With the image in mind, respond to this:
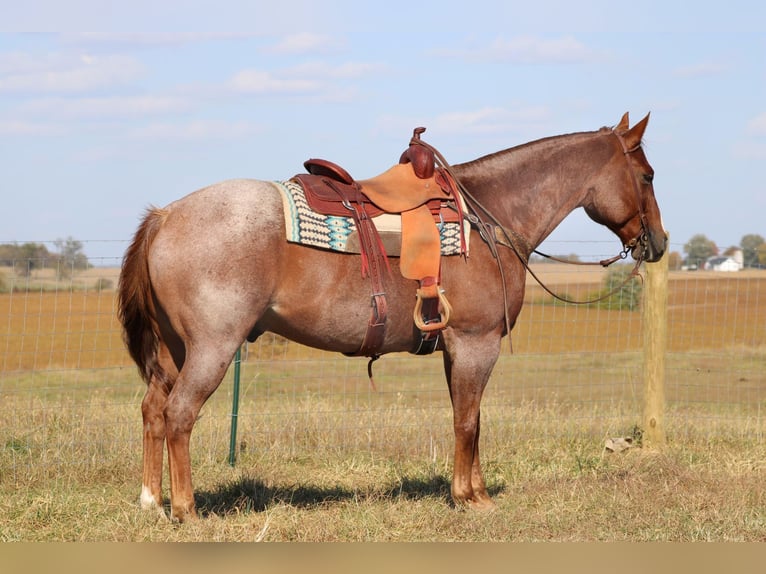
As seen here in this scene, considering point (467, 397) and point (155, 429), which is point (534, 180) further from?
point (155, 429)

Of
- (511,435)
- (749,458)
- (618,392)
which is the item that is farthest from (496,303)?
(618,392)

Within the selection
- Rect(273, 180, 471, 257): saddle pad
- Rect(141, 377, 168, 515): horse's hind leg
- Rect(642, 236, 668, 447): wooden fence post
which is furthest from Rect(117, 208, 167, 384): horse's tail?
Rect(642, 236, 668, 447): wooden fence post

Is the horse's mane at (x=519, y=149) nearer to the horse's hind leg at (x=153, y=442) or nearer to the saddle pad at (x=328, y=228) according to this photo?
the saddle pad at (x=328, y=228)

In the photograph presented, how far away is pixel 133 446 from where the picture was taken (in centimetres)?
729

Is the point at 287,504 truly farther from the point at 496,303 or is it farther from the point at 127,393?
the point at 127,393

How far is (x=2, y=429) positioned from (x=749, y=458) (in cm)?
647

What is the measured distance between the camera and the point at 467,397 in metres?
5.82

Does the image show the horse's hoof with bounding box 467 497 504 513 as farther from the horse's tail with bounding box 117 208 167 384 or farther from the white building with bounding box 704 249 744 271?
the white building with bounding box 704 249 744 271

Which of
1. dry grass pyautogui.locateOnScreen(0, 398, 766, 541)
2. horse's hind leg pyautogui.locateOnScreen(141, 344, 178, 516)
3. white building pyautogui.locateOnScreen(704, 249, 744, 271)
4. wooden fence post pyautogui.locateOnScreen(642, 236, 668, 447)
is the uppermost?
white building pyautogui.locateOnScreen(704, 249, 744, 271)

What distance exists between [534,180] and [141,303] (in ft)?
9.40

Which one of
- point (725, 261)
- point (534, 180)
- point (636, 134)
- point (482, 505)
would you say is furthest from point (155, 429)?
point (725, 261)

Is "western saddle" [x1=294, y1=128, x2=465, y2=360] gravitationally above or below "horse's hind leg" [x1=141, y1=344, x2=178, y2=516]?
above

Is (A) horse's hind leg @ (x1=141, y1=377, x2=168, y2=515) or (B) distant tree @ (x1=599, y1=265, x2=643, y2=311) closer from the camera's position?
(A) horse's hind leg @ (x1=141, y1=377, x2=168, y2=515)

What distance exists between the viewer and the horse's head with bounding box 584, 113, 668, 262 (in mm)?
6281
